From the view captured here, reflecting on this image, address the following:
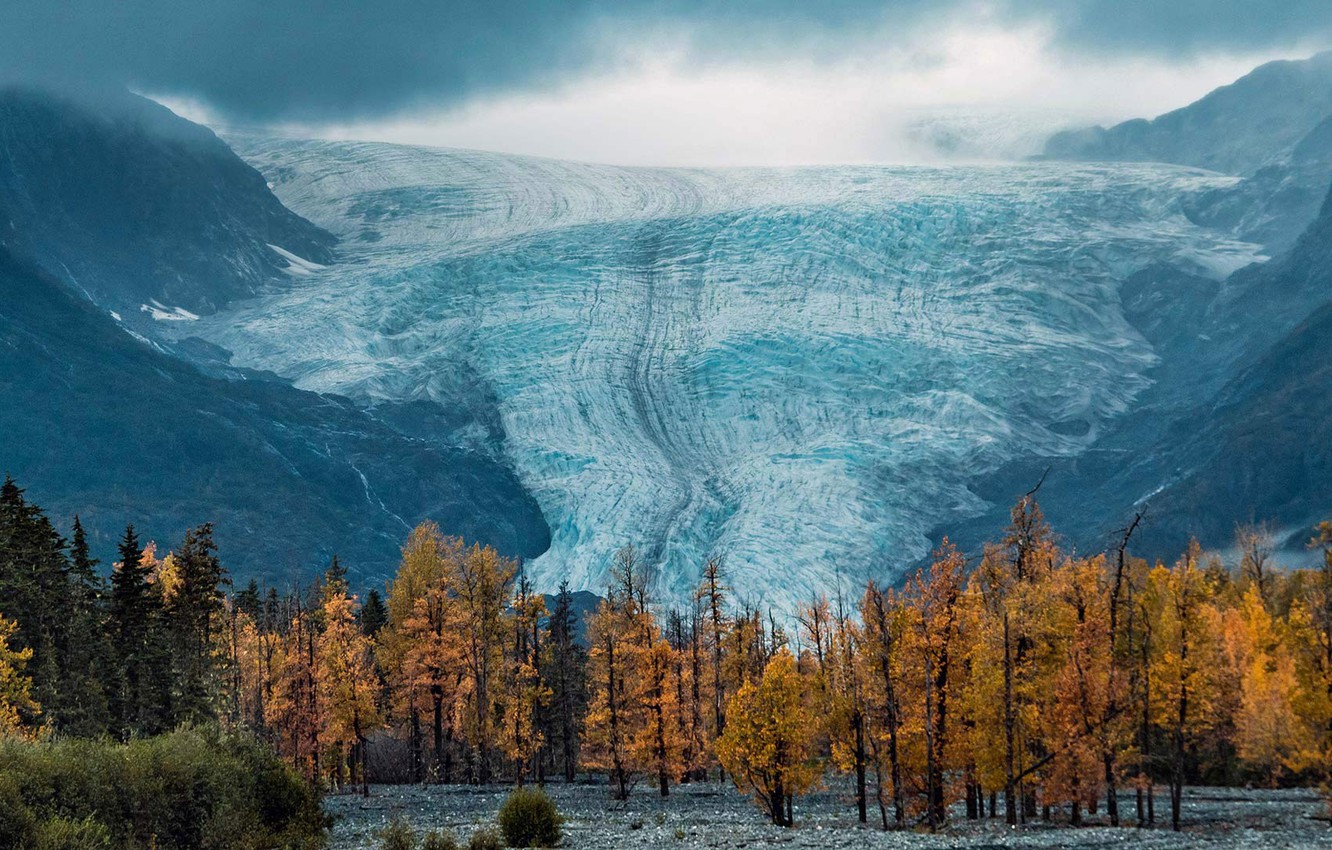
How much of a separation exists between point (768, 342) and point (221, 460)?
7468 cm

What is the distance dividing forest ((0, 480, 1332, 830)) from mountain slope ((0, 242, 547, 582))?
8606 centimetres

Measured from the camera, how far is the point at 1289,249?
18038 cm

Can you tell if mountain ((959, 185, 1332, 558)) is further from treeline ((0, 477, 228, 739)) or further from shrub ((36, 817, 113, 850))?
shrub ((36, 817, 113, 850))

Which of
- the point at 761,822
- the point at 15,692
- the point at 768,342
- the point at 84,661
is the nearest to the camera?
the point at 15,692

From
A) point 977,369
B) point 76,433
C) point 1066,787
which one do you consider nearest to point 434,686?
point 1066,787

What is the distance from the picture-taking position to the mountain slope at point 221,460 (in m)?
159

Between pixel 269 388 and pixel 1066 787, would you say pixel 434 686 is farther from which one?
pixel 269 388

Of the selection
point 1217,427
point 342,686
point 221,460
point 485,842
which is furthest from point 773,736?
point 221,460

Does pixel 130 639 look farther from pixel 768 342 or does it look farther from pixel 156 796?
pixel 768 342

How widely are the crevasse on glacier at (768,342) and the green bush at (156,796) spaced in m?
85.3

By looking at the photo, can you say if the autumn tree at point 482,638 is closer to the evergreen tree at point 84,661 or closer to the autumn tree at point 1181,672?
the evergreen tree at point 84,661

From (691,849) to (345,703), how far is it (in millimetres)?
24995

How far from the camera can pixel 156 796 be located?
31.8 m

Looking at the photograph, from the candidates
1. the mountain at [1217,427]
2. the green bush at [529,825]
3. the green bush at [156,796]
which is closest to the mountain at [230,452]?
the mountain at [1217,427]
